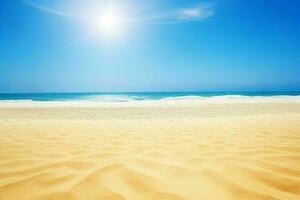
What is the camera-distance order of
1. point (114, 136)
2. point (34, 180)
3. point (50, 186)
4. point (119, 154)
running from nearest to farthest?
point (50, 186)
point (34, 180)
point (119, 154)
point (114, 136)

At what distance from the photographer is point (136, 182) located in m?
1.96

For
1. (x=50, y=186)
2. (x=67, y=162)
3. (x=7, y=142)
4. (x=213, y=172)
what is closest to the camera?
(x=50, y=186)

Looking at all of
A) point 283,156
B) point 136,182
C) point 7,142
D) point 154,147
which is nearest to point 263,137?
point 283,156

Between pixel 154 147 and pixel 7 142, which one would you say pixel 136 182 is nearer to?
pixel 154 147

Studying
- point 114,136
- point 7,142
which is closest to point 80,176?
point 114,136

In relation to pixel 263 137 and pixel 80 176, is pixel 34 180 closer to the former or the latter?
pixel 80 176

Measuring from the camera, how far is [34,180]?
202cm

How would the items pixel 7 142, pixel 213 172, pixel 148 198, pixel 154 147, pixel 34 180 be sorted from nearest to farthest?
1. pixel 148 198
2. pixel 34 180
3. pixel 213 172
4. pixel 154 147
5. pixel 7 142

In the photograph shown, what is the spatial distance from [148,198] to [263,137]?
3.04 m

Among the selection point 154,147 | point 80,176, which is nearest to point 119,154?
point 154,147

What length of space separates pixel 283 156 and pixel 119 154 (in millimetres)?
2224

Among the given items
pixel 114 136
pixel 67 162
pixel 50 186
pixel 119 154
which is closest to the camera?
pixel 50 186

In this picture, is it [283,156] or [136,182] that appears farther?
[283,156]

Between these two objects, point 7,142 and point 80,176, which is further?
point 7,142
